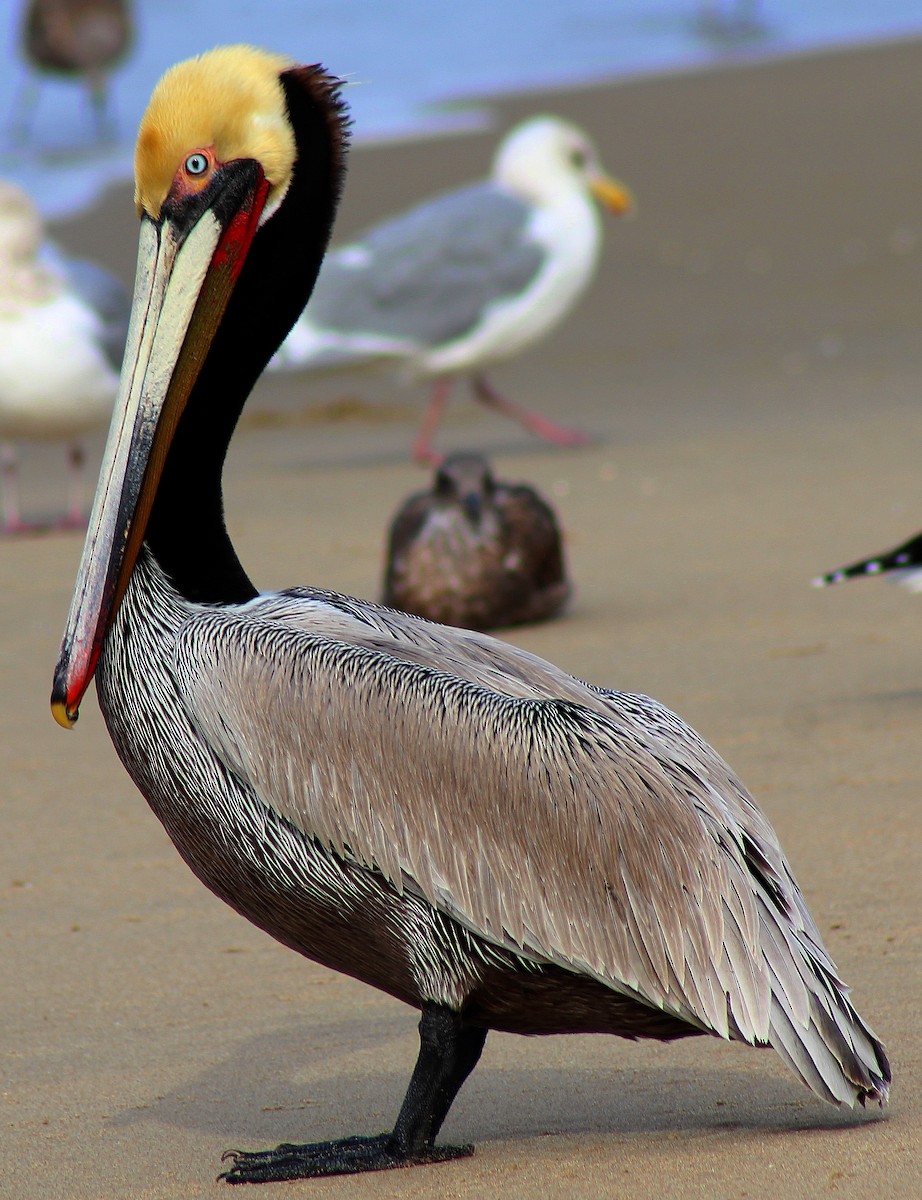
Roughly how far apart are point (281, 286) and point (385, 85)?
22.1m

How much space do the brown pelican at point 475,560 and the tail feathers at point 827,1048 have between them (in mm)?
3958

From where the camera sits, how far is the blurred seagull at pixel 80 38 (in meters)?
22.4

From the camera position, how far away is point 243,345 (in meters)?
3.25

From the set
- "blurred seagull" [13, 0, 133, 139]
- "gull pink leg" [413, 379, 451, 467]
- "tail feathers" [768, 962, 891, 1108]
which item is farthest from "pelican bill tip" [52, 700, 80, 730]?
"blurred seagull" [13, 0, 133, 139]

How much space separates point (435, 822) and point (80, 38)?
21.5m

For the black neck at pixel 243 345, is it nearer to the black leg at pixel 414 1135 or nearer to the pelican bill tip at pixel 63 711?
the pelican bill tip at pixel 63 711

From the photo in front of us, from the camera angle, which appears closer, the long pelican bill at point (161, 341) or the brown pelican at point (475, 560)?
the long pelican bill at point (161, 341)

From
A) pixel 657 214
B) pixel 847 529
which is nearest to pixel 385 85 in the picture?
pixel 657 214

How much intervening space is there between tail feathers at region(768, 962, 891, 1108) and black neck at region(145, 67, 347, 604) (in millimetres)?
1116

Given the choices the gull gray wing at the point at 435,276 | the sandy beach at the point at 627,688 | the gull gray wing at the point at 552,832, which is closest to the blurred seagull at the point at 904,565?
the sandy beach at the point at 627,688

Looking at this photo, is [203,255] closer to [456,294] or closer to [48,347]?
[48,347]

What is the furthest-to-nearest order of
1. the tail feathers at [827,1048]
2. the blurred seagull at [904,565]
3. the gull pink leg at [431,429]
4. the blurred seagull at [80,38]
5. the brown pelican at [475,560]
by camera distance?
the blurred seagull at [80,38], the gull pink leg at [431,429], the brown pelican at [475,560], the blurred seagull at [904,565], the tail feathers at [827,1048]

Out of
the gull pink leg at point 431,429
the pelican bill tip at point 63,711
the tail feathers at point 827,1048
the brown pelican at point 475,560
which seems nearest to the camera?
the tail feathers at point 827,1048

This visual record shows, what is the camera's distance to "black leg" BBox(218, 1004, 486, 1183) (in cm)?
286
